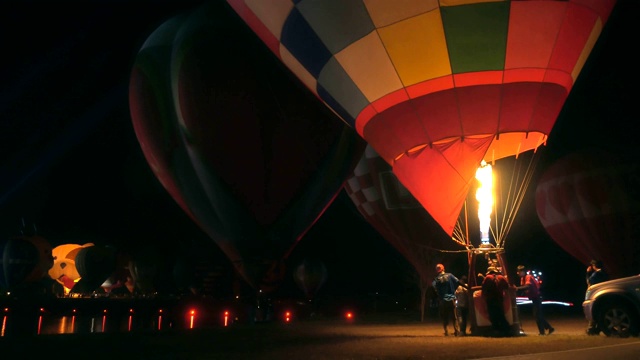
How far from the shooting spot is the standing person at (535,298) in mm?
7992

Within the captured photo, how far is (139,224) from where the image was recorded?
98.7 ft

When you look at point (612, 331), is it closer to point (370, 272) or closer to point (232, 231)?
point (232, 231)

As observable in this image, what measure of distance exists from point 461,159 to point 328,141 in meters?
5.93

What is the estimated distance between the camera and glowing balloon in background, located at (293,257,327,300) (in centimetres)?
2466

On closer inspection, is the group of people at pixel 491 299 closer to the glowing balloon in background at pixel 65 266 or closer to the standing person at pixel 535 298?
the standing person at pixel 535 298

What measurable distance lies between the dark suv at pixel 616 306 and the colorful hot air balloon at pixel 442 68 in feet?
7.49

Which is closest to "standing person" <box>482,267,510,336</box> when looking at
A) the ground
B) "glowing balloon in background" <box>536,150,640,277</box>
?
the ground

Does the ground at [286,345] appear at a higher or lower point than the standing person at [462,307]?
lower

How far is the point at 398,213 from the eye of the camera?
15945mm

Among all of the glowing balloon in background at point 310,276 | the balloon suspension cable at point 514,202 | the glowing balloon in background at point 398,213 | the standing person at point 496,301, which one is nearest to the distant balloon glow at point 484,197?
the balloon suspension cable at point 514,202

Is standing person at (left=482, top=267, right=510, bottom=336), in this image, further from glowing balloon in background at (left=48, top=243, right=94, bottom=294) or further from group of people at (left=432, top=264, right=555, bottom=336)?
glowing balloon in background at (left=48, top=243, right=94, bottom=294)

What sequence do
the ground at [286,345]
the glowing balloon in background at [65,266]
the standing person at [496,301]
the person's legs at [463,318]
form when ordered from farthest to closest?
the glowing balloon in background at [65,266], the person's legs at [463,318], the standing person at [496,301], the ground at [286,345]

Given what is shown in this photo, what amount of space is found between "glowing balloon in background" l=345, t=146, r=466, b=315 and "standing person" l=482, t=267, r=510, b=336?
7.61m

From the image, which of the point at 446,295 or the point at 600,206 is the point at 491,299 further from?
the point at 600,206
